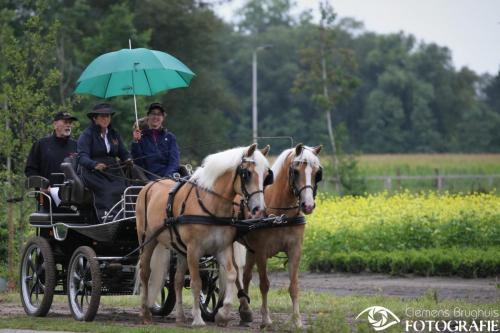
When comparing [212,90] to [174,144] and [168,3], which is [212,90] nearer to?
[168,3]

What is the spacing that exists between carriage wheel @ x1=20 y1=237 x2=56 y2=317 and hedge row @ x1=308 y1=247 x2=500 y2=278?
693 cm

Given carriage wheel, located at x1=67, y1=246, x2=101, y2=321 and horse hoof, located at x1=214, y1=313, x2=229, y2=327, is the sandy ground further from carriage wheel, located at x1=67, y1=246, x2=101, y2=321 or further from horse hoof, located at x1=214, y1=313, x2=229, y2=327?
carriage wheel, located at x1=67, y1=246, x2=101, y2=321

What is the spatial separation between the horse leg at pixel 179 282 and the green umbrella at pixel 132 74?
2280 millimetres

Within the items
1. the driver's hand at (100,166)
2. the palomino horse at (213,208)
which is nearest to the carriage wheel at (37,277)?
the driver's hand at (100,166)

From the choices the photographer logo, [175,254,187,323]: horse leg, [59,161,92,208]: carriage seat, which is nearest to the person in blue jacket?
[59,161,92,208]: carriage seat

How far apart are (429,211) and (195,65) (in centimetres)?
2842

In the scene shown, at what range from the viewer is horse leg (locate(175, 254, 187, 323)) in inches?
454

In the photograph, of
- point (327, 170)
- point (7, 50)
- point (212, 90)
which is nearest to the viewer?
point (7, 50)

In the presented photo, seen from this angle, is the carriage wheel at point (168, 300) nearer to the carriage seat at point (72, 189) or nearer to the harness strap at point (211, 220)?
the carriage seat at point (72, 189)

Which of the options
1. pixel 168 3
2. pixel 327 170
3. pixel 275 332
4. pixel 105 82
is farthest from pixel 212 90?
pixel 275 332

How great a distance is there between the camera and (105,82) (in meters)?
13.2

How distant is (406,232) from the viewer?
19.8m

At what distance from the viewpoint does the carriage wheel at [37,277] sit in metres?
12.4

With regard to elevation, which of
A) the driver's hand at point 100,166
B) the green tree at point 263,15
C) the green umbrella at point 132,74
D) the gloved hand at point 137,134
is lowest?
the driver's hand at point 100,166
